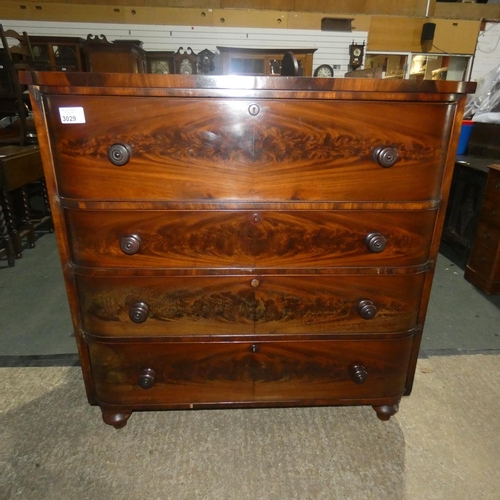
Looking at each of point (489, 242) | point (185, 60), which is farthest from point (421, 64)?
point (489, 242)

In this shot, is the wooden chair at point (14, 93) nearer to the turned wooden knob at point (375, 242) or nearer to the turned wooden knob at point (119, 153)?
the turned wooden knob at point (119, 153)

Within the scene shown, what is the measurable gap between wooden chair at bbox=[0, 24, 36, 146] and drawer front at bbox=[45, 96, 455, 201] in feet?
9.77

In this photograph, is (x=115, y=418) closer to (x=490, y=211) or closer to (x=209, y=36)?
(x=490, y=211)

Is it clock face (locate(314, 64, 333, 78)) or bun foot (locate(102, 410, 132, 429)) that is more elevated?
clock face (locate(314, 64, 333, 78))

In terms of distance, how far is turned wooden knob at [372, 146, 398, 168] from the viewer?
105 centimetres

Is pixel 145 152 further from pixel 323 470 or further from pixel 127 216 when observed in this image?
pixel 323 470

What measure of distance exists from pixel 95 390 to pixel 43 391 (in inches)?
19.7

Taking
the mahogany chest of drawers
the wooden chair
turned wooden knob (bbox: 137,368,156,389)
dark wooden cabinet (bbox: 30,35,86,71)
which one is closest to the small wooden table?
the wooden chair

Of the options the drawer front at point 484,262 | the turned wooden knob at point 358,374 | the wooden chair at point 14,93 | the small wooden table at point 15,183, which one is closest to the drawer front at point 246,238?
the turned wooden knob at point 358,374

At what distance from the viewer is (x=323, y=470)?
1.30 m

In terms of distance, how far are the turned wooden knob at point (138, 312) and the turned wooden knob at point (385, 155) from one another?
2.89ft

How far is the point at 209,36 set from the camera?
20.5 feet

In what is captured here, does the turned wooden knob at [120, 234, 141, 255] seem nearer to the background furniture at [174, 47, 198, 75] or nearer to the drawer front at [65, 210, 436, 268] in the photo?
the drawer front at [65, 210, 436, 268]

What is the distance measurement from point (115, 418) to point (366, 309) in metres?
1.05
